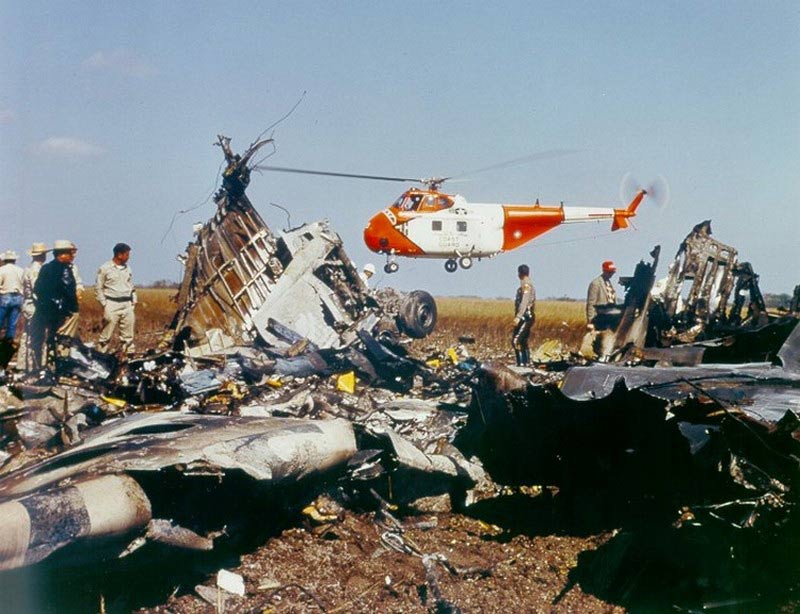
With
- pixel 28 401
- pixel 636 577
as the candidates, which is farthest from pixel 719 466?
pixel 28 401

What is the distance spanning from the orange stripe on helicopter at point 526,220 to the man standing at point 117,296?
10037 mm

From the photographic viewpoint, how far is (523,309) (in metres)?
10.6

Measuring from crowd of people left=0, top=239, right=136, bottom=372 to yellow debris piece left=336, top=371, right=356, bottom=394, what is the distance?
122 inches

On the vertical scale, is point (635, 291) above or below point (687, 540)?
above

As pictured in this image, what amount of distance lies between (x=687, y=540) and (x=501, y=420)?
128cm

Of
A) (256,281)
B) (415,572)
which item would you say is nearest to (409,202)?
(256,281)

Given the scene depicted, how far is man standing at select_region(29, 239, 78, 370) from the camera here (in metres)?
8.46

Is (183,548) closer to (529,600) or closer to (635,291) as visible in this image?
(529,600)

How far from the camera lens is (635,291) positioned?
8289mm

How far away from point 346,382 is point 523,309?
354 centimetres

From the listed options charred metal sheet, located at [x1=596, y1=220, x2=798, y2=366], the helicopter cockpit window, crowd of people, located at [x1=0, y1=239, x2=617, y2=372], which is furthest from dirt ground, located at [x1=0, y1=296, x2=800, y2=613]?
the helicopter cockpit window

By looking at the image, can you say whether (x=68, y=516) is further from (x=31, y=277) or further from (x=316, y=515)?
(x=31, y=277)

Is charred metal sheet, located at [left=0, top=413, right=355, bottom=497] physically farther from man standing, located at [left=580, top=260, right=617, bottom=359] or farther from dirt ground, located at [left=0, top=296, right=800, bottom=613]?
man standing, located at [left=580, top=260, right=617, bottom=359]

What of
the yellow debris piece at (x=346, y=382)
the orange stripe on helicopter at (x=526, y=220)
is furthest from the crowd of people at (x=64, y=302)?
the orange stripe on helicopter at (x=526, y=220)
